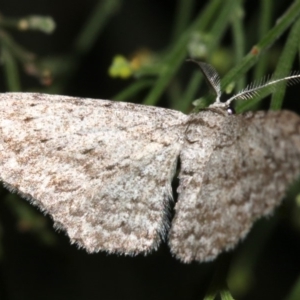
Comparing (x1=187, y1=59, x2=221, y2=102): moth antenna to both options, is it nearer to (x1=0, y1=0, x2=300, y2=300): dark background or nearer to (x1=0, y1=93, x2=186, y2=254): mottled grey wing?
(x1=0, y1=93, x2=186, y2=254): mottled grey wing

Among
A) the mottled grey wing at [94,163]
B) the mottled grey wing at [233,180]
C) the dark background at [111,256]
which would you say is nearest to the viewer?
the mottled grey wing at [233,180]

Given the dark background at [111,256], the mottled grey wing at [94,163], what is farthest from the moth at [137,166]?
the dark background at [111,256]

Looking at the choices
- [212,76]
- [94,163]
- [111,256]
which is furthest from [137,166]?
[111,256]

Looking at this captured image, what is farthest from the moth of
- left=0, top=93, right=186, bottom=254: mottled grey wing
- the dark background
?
the dark background

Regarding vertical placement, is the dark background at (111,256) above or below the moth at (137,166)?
below

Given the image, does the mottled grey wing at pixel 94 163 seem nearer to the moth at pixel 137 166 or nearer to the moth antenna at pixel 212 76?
the moth at pixel 137 166

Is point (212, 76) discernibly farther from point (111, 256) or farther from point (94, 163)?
point (111, 256)

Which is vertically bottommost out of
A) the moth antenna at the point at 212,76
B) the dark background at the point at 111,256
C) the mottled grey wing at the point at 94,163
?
the dark background at the point at 111,256

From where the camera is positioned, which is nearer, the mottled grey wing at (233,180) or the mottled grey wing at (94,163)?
the mottled grey wing at (233,180)
